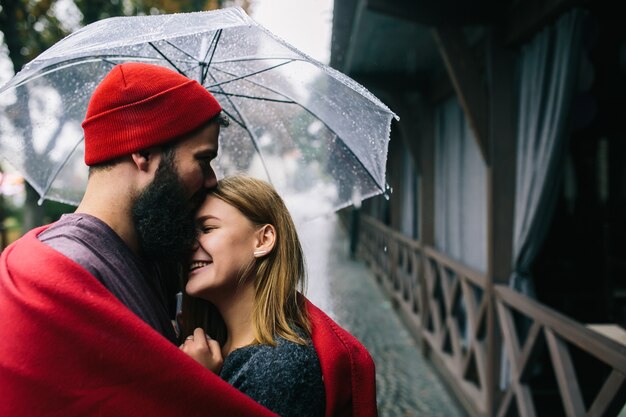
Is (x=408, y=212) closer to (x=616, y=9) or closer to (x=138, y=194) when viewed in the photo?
(x=616, y=9)

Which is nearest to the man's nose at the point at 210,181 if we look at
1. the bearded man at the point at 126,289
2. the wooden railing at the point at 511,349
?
the bearded man at the point at 126,289

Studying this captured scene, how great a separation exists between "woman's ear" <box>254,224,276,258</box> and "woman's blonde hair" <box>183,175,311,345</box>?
17 mm

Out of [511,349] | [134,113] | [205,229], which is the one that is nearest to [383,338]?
[511,349]

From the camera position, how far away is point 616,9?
354cm

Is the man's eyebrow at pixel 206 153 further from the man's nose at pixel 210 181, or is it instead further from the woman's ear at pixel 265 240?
the woman's ear at pixel 265 240

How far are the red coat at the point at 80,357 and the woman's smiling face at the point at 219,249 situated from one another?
386 mm

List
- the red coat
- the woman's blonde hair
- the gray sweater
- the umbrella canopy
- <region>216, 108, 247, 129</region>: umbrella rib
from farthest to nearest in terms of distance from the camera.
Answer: <region>216, 108, 247, 129</region>: umbrella rib → the umbrella canopy → the woman's blonde hair → the gray sweater → the red coat

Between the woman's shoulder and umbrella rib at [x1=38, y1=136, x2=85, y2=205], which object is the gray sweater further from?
umbrella rib at [x1=38, y1=136, x2=85, y2=205]

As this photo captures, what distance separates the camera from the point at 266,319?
4.90ft

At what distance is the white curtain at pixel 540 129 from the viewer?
3.04 meters

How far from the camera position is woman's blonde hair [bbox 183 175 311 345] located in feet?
5.00

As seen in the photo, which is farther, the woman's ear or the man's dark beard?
the woman's ear

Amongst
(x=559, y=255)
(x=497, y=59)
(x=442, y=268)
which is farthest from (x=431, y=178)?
(x=497, y=59)

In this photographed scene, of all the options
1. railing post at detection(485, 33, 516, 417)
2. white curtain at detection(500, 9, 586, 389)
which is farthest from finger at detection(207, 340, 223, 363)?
railing post at detection(485, 33, 516, 417)
